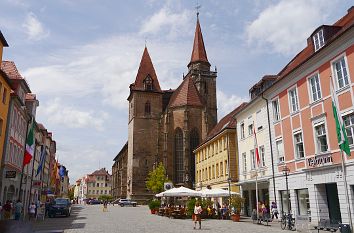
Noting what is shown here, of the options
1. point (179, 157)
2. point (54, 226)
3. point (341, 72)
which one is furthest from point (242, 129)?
point (179, 157)

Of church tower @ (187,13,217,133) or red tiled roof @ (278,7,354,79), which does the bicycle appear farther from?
church tower @ (187,13,217,133)

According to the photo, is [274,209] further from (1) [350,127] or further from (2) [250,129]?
(1) [350,127]

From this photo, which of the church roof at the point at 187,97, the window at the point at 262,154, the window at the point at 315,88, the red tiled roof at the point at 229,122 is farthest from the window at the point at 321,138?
the church roof at the point at 187,97

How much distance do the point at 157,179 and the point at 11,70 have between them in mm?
34080

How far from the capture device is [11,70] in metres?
30.8

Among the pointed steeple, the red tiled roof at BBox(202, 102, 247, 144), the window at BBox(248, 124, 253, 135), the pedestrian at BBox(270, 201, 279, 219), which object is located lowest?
the pedestrian at BBox(270, 201, 279, 219)

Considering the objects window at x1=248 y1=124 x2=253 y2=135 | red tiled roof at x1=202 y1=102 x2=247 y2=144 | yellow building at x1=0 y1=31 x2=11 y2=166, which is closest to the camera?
yellow building at x1=0 y1=31 x2=11 y2=166

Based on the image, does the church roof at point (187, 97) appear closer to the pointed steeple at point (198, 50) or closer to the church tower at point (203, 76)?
the church tower at point (203, 76)

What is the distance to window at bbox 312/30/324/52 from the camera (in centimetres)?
2053

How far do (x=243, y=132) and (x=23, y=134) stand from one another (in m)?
21.0

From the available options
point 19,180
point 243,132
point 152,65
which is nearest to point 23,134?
point 19,180

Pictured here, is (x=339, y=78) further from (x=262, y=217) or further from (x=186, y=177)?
(x=186, y=177)

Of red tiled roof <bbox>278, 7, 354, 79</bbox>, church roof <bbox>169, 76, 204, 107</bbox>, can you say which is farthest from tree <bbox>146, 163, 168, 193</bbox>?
red tiled roof <bbox>278, 7, 354, 79</bbox>

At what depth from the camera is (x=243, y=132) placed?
3256 centimetres
